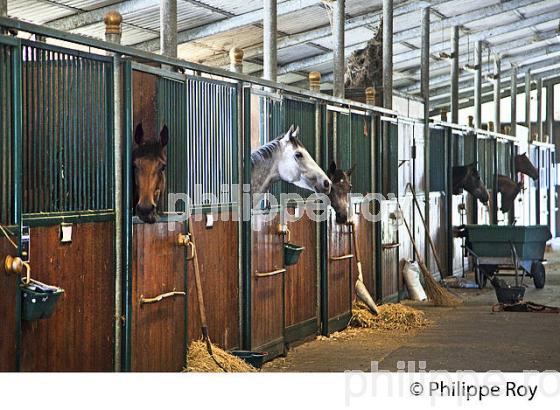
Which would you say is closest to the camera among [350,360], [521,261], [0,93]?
[0,93]

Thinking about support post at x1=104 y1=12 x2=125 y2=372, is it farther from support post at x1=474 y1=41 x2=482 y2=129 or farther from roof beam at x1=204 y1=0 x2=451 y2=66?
support post at x1=474 y1=41 x2=482 y2=129

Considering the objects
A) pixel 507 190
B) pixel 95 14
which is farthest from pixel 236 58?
pixel 507 190

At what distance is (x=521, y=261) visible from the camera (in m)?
10.6

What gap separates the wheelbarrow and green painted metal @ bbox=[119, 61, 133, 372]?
677cm

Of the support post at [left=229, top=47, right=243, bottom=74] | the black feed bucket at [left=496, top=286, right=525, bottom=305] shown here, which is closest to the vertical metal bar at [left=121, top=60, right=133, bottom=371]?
the support post at [left=229, top=47, right=243, bottom=74]

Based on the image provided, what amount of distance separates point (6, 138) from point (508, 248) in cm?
789

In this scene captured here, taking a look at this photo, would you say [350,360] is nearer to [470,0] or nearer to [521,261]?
[521,261]

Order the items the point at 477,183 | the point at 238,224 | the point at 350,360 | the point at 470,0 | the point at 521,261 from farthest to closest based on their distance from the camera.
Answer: the point at 470,0, the point at 477,183, the point at 521,261, the point at 350,360, the point at 238,224

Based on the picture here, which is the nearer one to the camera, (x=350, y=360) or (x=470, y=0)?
(x=350, y=360)

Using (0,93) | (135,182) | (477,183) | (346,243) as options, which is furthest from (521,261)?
(0,93)

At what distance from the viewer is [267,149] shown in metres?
6.16

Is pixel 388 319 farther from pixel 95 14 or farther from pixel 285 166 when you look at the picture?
pixel 95 14
